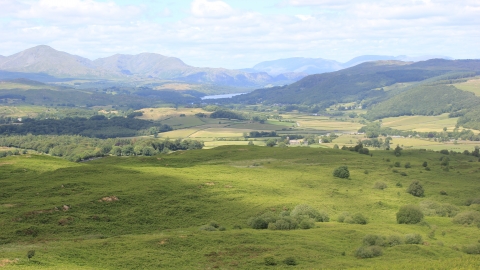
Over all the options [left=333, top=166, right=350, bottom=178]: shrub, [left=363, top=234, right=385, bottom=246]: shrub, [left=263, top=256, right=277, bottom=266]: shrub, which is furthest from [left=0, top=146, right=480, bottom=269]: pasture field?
[left=333, top=166, right=350, bottom=178]: shrub

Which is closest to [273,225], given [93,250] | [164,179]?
[93,250]

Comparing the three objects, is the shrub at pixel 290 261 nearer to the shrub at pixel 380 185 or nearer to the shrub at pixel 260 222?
the shrub at pixel 260 222

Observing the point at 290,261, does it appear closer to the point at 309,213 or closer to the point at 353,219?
the point at 309,213

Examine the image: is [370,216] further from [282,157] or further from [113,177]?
[282,157]

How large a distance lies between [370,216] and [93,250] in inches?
2178

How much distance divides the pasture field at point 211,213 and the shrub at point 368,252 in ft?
3.21

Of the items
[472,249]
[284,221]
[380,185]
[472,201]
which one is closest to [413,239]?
[472,249]

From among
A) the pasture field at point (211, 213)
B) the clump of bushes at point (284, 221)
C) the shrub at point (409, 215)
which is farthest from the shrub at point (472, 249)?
the clump of bushes at point (284, 221)

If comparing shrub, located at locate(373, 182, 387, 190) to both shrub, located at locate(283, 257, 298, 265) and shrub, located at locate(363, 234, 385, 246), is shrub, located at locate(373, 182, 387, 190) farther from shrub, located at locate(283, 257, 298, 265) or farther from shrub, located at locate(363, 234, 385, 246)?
shrub, located at locate(283, 257, 298, 265)

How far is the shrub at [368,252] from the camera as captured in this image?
60.7 meters

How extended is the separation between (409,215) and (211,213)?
34.9 meters

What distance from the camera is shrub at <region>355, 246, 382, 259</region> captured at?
60747 mm

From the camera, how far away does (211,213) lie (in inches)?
3546

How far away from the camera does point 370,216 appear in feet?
310
